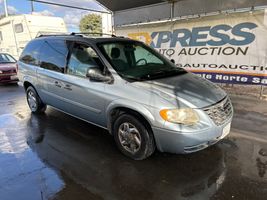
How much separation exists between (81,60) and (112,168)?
6.15 feet

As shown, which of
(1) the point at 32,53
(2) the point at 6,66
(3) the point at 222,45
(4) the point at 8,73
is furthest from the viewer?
(2) the point at 6,66

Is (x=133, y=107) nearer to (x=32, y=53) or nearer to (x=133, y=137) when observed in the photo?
(x=133, y=137)

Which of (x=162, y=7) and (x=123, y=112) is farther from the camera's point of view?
(x=162, y=7)

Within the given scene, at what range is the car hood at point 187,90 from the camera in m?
3.20

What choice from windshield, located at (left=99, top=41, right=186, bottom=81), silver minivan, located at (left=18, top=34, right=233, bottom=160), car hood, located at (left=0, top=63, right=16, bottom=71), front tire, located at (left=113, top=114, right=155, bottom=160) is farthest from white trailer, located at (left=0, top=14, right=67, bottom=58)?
front tire, located at (left=113, top=114, right=155, bottom=160)

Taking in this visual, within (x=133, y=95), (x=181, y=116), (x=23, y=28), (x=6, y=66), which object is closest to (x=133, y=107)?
(x=133, y=95)

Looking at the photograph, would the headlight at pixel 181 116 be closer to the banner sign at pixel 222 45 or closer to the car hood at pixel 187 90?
the car hood at pixel 187 90

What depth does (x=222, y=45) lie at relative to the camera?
6.85 m

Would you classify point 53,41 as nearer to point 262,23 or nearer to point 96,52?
point 96,52

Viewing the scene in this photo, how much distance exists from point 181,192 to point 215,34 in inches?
211

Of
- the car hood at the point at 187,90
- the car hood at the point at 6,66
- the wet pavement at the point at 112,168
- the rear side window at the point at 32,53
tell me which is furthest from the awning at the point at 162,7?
the rear side window at the point at 32,53

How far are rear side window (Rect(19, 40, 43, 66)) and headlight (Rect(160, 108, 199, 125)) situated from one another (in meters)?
3.38

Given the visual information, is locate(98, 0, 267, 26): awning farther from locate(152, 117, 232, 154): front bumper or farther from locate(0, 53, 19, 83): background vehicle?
locate(152, 117, 232, 154): front bumper

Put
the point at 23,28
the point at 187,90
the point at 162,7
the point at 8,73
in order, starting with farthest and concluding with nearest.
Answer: the point at 23,28, the point at 8,73, the point at 162,7, the point at 187,90
